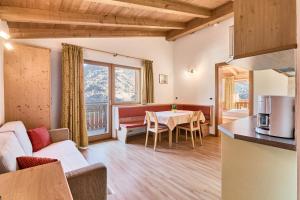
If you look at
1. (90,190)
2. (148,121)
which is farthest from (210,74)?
(90,190)

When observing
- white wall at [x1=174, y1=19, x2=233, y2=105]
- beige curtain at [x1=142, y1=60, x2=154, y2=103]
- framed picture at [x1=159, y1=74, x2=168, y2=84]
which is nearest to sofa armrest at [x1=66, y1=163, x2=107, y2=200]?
beige curtain at [x1=142, y1=60, x2=154, y2=103]

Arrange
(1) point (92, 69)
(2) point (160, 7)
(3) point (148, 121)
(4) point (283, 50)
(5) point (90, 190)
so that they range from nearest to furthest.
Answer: (4) point (283, 50)
(5) point (90, 190)
(2) point (160, 7)
(3) point (148, 121)
(1) point (92, 69)

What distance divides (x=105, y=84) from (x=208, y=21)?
3.19 metres

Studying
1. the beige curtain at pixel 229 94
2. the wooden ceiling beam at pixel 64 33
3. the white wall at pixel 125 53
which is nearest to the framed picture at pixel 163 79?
the white wall at pixel 125 53

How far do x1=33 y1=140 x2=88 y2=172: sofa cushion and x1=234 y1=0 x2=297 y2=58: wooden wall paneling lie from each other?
2.07 meters

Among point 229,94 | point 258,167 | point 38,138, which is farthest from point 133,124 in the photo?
point 229,94

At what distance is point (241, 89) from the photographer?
28.9 ft

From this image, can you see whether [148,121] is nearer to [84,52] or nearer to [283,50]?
[84,52]

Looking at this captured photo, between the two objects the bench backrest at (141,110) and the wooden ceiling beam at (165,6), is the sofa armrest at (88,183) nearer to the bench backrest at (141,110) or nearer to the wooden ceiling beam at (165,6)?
the wooden ceiling beam at (165,6)

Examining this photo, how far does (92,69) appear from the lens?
457cm

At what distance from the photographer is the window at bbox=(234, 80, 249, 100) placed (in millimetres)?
8721

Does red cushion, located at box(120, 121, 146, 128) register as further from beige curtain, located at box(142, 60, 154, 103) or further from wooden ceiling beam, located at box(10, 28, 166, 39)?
wooden ceiling beam, located at box(10, 28, 166, 39)

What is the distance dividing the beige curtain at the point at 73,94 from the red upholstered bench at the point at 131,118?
3.00ft

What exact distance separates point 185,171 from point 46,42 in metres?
3.83
